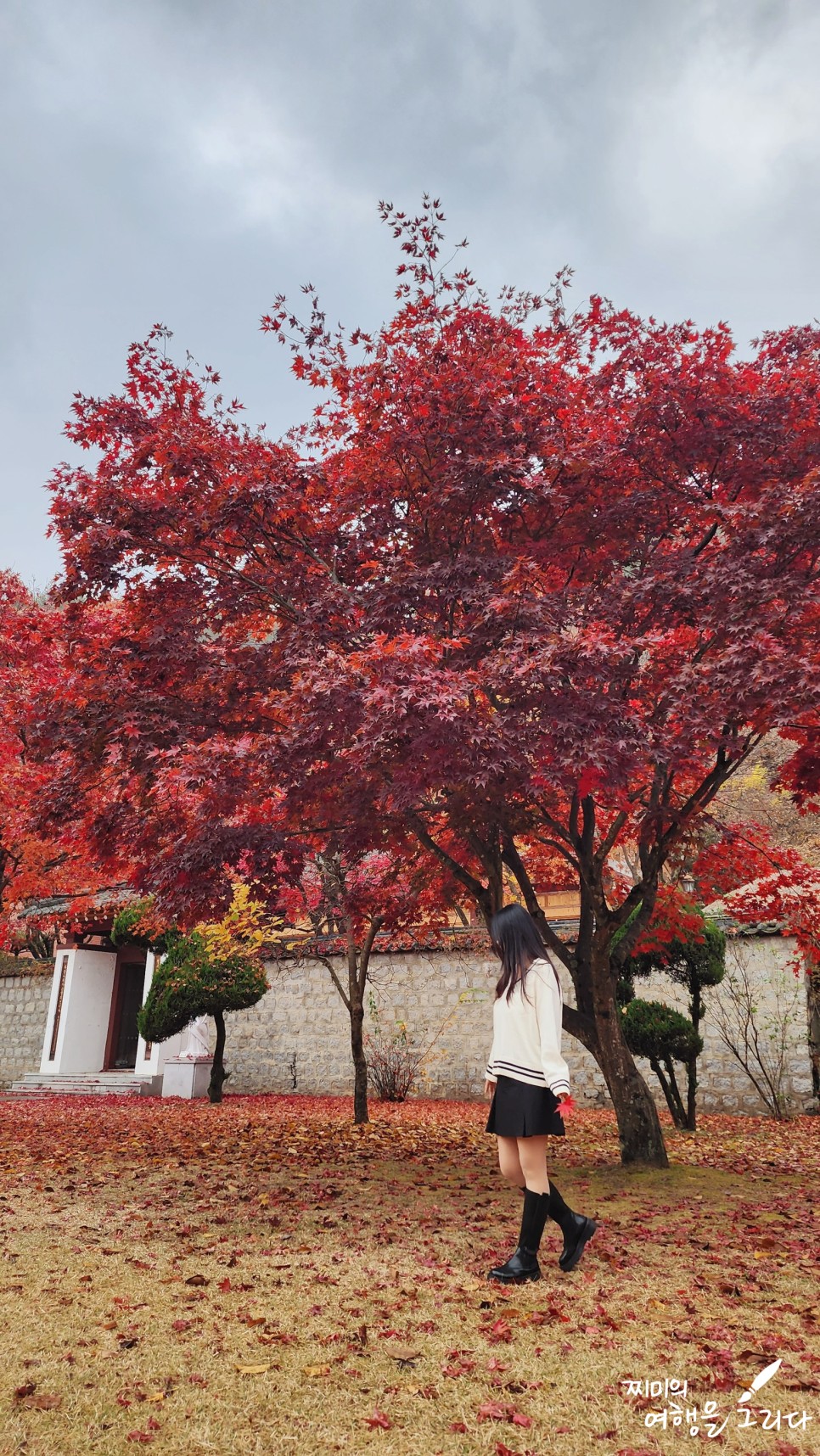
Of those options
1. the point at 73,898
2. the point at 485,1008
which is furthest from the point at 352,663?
the point at 73,898

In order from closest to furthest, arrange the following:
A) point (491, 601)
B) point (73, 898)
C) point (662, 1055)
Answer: point (491, 601) → point (662, 1055) → point (73, 898)

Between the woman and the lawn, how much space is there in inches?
7.0

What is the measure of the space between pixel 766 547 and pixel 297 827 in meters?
3.70

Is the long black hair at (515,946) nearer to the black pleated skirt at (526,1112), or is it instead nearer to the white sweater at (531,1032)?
the white sweater at (531,1032)

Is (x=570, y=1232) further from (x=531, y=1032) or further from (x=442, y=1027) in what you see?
(x=442, y=1027)

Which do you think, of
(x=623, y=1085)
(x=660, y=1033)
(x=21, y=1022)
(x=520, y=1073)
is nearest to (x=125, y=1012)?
(x=21, y=1022)

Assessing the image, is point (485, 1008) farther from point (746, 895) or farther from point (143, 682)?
point (143, 682)

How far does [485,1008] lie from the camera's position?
13055mm

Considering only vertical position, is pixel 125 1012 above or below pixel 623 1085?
below

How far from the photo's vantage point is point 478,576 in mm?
5625

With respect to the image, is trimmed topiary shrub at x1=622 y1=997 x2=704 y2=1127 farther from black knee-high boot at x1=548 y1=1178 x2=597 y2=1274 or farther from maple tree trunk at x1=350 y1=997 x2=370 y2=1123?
black knee-high boot at x1=548 y1=1178 x2=597 y2=1274

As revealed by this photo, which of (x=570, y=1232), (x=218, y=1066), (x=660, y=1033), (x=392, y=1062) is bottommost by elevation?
(x=218, y=1066)

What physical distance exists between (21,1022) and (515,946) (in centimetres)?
1760

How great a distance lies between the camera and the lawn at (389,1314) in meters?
2.49
